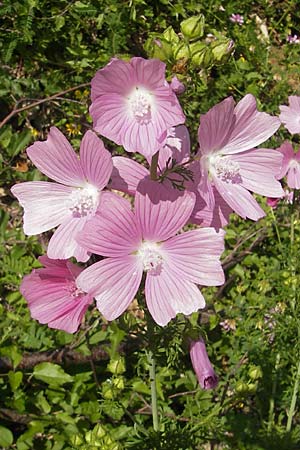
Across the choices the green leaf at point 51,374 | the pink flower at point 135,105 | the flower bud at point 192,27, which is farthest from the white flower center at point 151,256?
the green leaf at point 51,374

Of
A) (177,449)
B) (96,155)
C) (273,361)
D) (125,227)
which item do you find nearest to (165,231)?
(125,227)

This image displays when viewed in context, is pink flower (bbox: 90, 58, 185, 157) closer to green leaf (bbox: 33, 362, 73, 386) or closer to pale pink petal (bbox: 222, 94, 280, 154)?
pale pink petal (bbox: 222, 94, 280, 154)

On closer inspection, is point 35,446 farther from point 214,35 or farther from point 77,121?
point 214,35

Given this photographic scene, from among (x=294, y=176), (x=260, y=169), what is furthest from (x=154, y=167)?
(x=294, y=176)

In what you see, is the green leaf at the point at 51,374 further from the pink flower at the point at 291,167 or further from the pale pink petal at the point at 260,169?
the pale pink petal at the point at 260,169

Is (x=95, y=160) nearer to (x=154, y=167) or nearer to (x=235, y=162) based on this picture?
(x=154, y=167)

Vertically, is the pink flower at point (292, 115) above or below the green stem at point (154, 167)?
above

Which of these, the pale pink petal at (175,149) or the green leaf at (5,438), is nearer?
the pale pink petal at (175,149)
